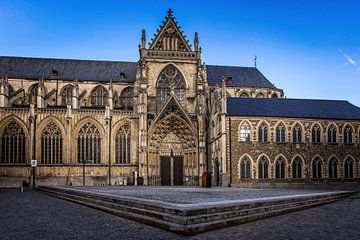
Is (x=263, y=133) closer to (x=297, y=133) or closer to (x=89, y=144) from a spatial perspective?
(x=297, y=133)

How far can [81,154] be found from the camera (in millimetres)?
53812

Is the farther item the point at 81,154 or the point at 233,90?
the point at 233,90

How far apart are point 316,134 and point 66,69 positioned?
33940 mm

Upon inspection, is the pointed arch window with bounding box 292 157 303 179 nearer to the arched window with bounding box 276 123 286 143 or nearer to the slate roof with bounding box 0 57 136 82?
the arched window with bounding box 276 123 286 143

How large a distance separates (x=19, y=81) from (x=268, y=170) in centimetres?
3360

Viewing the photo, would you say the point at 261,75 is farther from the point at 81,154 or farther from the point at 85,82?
the point at 81,154

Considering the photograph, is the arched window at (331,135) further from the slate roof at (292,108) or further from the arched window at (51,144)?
the arched window at (51,144)

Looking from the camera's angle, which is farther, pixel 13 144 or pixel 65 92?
pixel 65 92

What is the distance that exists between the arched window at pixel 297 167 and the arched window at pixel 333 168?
11.8ft

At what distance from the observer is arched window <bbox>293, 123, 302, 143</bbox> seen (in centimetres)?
4995

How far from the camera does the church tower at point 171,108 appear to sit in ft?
178

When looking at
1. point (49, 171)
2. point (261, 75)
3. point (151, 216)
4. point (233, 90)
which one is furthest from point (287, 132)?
point (151, 216)

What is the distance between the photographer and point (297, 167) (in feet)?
163

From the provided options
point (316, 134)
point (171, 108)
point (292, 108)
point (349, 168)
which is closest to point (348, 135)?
point (349, 168)
